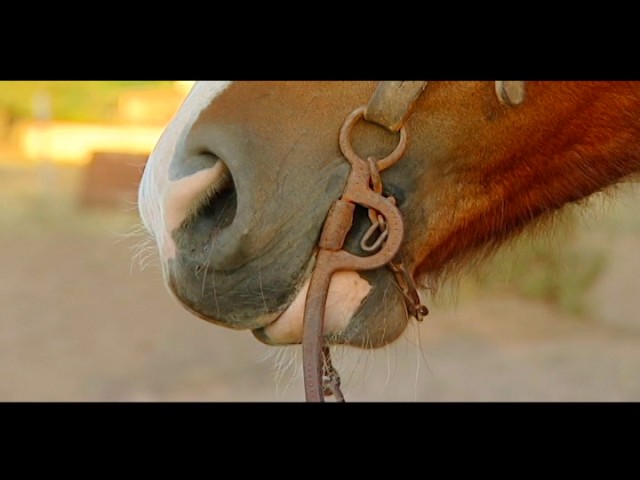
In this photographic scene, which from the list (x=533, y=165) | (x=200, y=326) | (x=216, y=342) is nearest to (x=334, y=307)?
(x=533, y=165)

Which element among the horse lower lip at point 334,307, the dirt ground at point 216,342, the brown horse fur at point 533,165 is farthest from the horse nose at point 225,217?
the dirt ground at point 216,342

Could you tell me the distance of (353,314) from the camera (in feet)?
4.69

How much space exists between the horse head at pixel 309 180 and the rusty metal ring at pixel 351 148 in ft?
0.04

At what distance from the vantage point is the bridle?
1358 millimetres

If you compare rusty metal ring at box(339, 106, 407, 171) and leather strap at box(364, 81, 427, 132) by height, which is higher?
leather strap at box(364, 81, 427, 132)

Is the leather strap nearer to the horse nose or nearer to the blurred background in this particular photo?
the horse nose

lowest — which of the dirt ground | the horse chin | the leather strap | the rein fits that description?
the horse chin

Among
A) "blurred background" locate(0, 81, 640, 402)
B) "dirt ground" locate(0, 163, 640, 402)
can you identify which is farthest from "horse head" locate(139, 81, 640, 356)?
"dirt ground" locate(0, 163, 640, 402)

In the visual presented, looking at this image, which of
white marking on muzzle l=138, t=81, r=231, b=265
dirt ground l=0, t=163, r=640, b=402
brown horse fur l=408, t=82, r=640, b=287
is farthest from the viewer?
dirt ground l=0, t=163, r=640, b=402

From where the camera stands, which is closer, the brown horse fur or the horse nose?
the horse nose

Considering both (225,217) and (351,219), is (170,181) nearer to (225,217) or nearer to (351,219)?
(225,217)

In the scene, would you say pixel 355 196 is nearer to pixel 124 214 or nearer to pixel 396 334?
pixel 396 334

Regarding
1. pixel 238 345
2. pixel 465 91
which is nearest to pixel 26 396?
pixel 238 345
